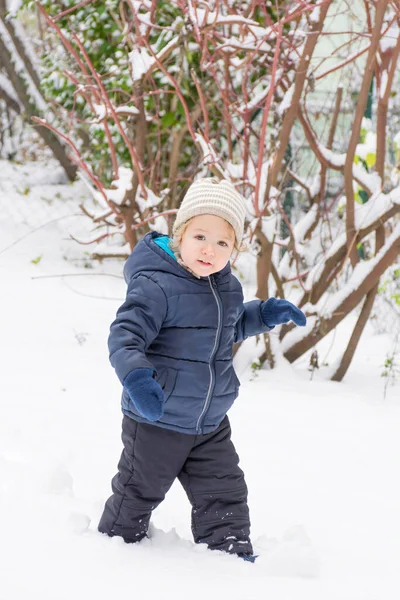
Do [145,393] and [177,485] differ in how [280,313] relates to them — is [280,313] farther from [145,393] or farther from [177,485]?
[177,485]

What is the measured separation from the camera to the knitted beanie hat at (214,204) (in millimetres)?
1711

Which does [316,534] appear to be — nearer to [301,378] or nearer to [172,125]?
[301,378]

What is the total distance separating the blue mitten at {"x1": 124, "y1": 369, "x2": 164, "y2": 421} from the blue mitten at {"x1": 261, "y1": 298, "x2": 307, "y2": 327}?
0.53 meters

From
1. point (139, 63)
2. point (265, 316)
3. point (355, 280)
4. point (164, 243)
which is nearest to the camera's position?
point (164, 243)

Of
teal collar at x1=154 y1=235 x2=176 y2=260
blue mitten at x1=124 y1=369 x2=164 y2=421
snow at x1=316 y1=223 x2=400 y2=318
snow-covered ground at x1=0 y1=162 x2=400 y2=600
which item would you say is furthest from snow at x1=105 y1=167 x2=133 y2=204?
blue mitten at x1=124 y1=369 x2=164 y2=421

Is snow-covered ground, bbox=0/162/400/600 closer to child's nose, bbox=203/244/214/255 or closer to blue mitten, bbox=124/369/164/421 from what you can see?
blue mitten, bbox=124/369/164/421

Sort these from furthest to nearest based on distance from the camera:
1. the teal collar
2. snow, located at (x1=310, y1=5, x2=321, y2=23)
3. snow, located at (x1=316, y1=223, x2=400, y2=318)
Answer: snow, located at (x1=316, y1=223, x2=400, y2=318), snow, located at (x1=310, y1=5, x2=321, y2=23), the teal collar

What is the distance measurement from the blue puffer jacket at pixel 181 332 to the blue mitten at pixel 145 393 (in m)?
0.15

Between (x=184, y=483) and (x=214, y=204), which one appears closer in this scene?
(x=214, y=204)

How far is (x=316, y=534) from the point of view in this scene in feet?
6.80

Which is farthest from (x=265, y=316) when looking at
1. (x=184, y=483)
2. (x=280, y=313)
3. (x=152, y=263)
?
(x=184, y=483)

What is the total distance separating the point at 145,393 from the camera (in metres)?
1.47

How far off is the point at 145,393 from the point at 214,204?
1.70ft

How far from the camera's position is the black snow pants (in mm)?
1749
